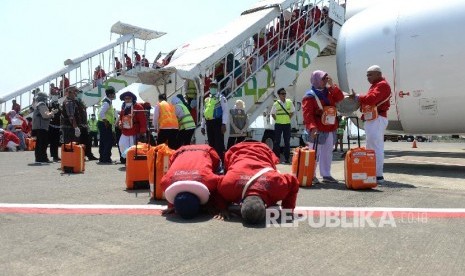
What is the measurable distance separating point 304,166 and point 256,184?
2.31m

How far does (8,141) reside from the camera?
16.2m

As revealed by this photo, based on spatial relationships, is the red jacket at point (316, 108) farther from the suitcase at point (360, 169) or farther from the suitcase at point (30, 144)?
the suitcase at point (30, 144)

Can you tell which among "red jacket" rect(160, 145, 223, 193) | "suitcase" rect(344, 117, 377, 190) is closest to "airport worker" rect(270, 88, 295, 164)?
"suitcase" rect(344, 117, 377, 190)

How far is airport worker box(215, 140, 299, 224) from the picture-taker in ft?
11.4

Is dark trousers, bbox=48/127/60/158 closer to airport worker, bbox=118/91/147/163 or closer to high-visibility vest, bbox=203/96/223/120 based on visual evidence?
airport worker, bbox=118/91/147/163

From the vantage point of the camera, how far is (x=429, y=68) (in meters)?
7.10

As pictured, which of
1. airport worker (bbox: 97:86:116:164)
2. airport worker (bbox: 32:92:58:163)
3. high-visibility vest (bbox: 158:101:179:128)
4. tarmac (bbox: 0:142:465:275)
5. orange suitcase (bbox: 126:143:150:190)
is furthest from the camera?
airport worker (bbox: 97:86:116:164)

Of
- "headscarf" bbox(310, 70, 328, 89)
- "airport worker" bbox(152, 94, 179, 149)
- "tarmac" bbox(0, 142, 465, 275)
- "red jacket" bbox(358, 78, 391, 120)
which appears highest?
"headscarf" bbox(310, 70, 328, 89)

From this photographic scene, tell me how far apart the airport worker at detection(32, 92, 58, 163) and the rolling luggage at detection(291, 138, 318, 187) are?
608cm

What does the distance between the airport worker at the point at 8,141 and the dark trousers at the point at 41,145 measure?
7598 mm

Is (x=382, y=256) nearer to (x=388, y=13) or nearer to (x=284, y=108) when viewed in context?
(x=388, y=13)

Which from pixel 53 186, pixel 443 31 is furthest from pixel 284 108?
pixel 53 186

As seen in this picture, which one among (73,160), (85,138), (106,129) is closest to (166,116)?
(73,160)

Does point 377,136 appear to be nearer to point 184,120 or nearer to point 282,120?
point 184,120
